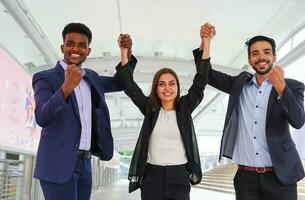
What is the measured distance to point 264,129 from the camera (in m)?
2.49

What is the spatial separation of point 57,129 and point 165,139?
809mm

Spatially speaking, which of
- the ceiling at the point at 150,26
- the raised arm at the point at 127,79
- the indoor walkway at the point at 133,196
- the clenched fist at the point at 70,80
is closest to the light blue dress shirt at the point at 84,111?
the clenched fist at the point at 70,80

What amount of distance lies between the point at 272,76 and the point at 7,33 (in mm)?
4593

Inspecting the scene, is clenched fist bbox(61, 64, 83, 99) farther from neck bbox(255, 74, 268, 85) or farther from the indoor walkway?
the indoor walkway

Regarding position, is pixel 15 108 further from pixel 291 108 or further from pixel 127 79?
pixel 291 108

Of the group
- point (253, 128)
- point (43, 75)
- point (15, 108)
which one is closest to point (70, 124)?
point (43, 75)

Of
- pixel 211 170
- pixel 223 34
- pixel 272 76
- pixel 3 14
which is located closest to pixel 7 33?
pixel 3 14

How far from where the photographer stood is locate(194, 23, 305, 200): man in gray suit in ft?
7.69

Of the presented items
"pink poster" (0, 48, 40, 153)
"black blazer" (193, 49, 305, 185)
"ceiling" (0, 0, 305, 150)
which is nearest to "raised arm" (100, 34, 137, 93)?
"black blazer" (193, 49, 305, 185)

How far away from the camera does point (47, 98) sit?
2023mm

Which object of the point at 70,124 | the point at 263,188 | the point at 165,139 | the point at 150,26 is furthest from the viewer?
the point at 150,26

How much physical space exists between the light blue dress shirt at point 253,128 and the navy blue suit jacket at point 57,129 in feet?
2.97

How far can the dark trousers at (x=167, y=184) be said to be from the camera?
2498 millimetres

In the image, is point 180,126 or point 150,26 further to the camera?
point 150,26
